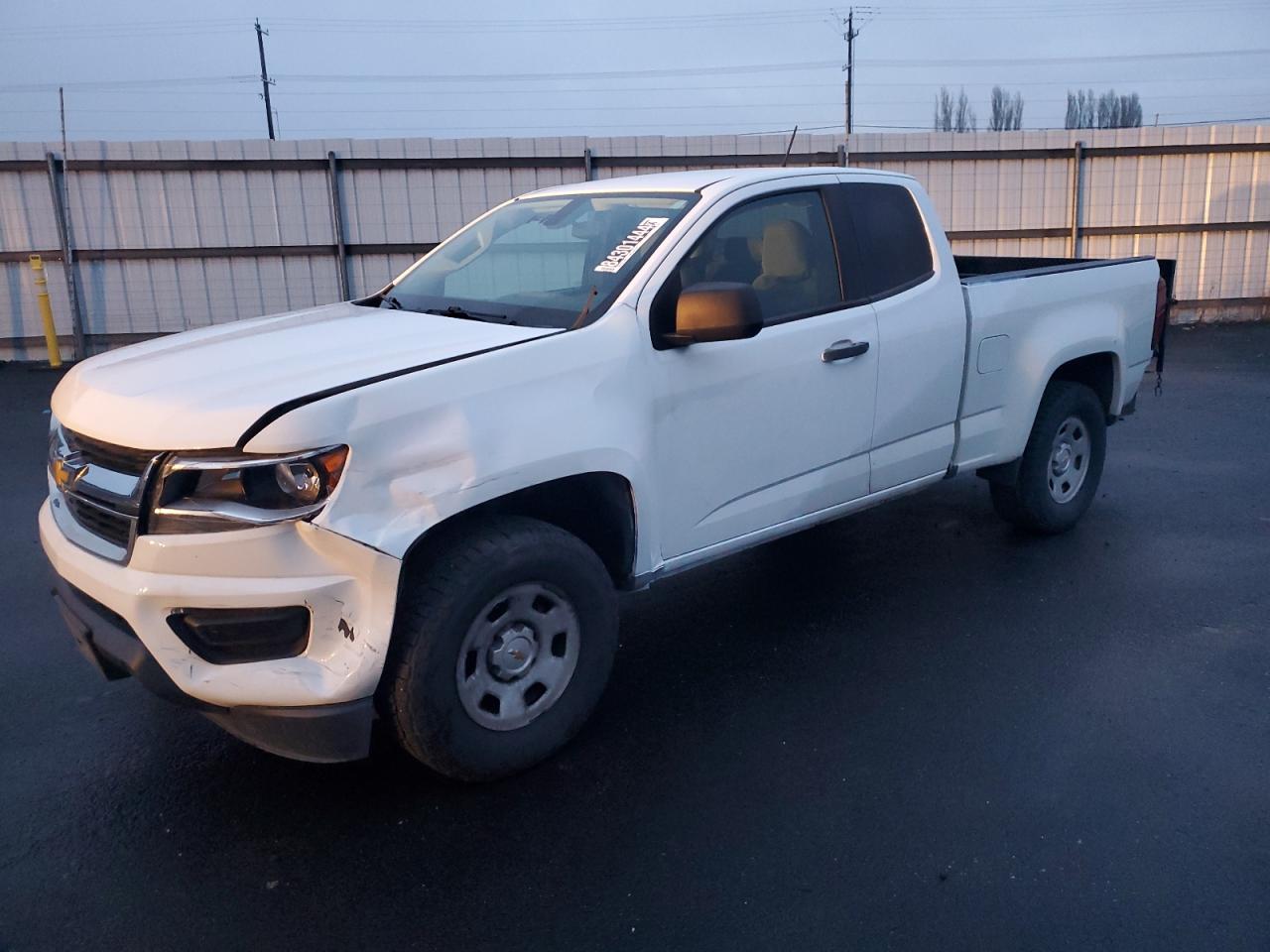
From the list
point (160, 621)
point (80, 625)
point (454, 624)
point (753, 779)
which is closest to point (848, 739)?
point (753, 779)

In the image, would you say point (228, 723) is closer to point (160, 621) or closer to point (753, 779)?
point (160, 621)

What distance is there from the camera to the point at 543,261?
4.40 meters

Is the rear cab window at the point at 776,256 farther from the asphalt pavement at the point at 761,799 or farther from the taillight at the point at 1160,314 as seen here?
the taillight at the point at 1160,314

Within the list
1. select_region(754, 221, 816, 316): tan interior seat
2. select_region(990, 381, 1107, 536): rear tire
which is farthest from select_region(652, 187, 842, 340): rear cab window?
select_region(990, 381, 1107, 536): rear tire

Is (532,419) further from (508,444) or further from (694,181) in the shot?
(694,181)

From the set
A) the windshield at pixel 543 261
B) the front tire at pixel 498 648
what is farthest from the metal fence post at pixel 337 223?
the front tire at pixel 498 648

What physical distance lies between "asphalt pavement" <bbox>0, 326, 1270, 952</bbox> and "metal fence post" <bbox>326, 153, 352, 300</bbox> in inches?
326

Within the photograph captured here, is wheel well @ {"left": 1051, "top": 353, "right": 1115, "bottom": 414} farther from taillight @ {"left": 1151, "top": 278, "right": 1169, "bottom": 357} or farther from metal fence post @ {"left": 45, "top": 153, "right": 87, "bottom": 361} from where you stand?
metal fence post @ {"left": 45, "top": 153, "right": 87, "bottom": 361}

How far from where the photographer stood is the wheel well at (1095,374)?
19.6 ft

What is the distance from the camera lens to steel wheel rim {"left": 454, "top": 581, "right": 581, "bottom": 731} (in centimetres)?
343

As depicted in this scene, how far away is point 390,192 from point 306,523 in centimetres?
1094

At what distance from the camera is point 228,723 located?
3.18m

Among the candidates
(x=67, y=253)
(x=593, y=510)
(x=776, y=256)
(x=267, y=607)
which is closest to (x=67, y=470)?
(x=267, y=607)

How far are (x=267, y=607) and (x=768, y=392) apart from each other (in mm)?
1989
